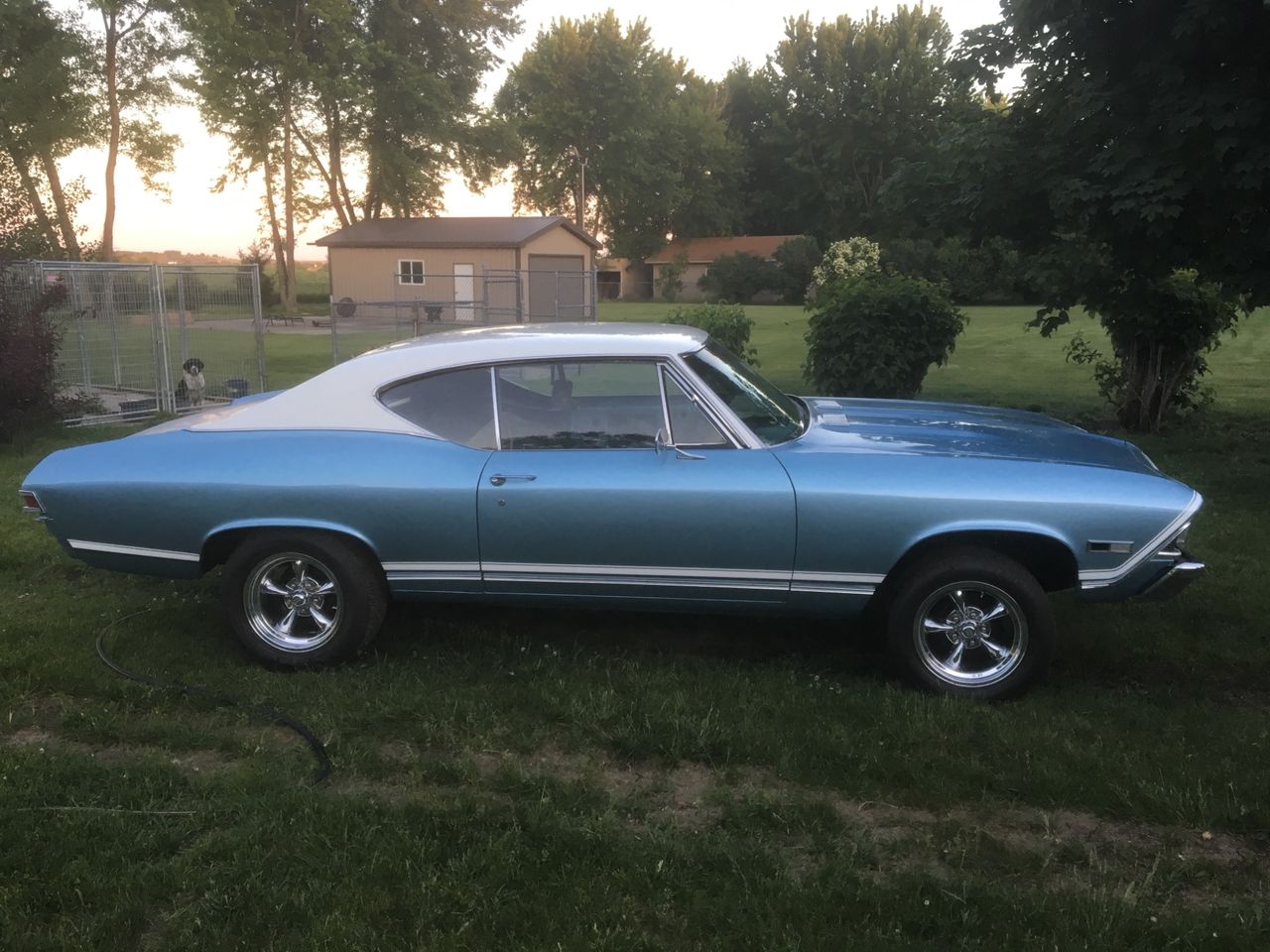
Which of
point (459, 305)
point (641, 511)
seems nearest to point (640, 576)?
point (641, 511)

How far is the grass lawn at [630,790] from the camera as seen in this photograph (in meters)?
2.83

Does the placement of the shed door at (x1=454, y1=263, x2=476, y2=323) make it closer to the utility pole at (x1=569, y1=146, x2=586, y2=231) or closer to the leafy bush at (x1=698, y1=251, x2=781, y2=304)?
the leafy bush at (x1=698, y1=251, x2=781, y2=304)

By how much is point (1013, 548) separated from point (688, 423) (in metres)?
1.48

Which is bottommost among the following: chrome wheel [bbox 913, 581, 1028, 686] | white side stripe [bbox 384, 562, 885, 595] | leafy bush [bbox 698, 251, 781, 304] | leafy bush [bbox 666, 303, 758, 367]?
chrome wheel [bbox 913, 581, 1028, 686]

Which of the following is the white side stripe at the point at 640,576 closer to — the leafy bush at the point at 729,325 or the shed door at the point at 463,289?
the leafy bush at the point at 729,325

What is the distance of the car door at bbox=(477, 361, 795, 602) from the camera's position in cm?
424

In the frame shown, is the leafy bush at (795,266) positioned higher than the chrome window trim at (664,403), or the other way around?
the leafy bush at (795,266)

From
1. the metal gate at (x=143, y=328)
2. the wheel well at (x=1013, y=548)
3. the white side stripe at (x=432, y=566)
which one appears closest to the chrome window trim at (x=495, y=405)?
the white side stripe at (x=432, y=566)

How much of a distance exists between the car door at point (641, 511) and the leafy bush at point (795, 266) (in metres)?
51.8

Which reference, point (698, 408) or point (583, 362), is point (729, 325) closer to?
point (583, 362)

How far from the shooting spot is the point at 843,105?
6538 cm

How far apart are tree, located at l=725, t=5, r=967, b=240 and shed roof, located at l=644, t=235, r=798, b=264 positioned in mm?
3860

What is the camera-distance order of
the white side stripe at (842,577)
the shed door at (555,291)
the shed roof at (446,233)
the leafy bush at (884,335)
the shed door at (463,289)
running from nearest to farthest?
the white side stripe at (842,577) < the leafy bush at (884,335) < the shed door at (555,291) < the shed door at (463,289) < the shed roof at (446,233)

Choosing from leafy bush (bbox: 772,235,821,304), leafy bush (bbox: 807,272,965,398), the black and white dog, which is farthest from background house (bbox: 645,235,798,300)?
leafy bush (bbox: 807,272,965,398)
